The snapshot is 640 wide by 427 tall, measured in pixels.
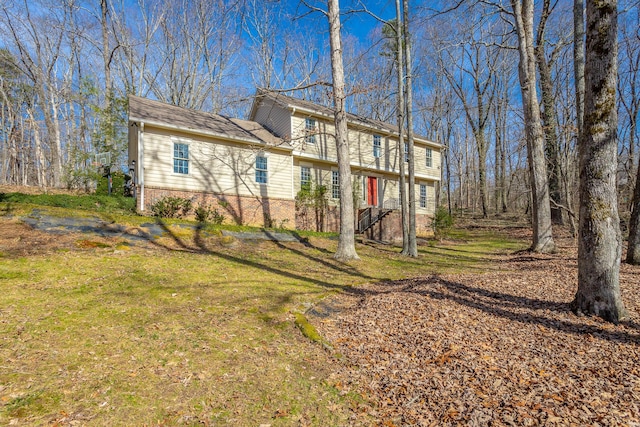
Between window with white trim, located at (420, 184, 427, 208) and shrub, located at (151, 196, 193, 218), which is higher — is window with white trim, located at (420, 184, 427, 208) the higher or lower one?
the higher one

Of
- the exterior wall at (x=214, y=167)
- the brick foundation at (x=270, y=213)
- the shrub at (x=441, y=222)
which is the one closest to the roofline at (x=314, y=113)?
the exterior wall at (x=214, y=167)

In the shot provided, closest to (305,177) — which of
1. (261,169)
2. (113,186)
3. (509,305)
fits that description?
(261,169)

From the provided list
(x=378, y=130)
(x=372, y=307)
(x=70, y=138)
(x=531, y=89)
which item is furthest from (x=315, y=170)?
(x=70, y=138)

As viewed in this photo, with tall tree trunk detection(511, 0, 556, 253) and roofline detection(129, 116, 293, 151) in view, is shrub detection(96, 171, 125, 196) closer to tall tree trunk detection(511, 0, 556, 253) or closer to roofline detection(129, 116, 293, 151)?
roofline detection(129, 116, 293, 151)

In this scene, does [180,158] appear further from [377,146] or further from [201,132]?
[377,146]

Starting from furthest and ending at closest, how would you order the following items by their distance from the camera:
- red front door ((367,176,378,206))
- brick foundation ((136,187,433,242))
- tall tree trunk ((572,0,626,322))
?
1. red front door ((367,176,378,206))
2. brick foundation ((136,187,433,242))
3. tall tree trunk ((572,0,626,322))

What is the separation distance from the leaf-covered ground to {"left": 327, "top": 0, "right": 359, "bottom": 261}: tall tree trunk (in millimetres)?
4355

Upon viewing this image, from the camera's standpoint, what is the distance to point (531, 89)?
33.6ft

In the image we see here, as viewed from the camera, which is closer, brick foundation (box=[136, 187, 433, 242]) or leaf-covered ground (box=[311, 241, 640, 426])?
leaf-covered ground (box=[311, 241, 640, 426])

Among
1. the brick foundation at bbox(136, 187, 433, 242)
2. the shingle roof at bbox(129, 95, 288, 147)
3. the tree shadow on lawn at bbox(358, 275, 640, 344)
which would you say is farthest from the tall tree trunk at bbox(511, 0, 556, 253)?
the shingle roof at bbox(129, 95, 288, 147)

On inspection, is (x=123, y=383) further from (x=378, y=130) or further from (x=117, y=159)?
(x=378, y=130)

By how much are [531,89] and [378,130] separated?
357 inches

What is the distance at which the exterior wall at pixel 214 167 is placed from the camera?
12.1 m

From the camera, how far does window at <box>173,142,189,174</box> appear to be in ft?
41.3
